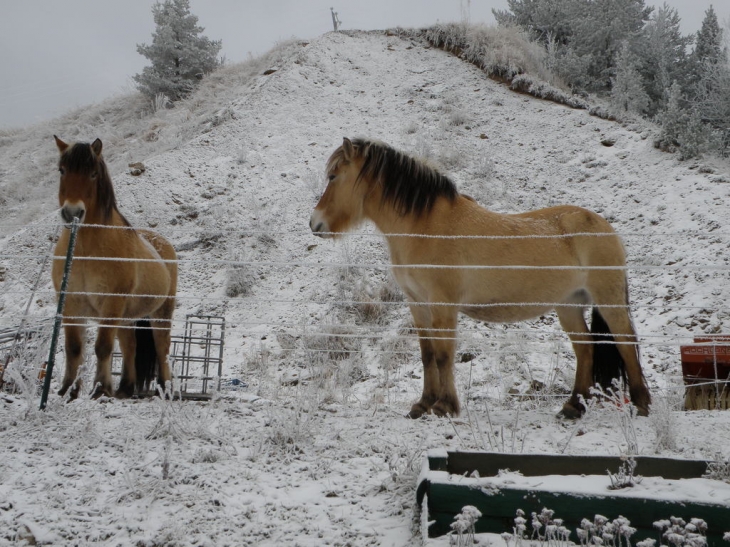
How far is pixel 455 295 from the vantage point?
4.69m

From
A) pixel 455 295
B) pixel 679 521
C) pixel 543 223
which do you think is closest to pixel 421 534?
pixel 679 521

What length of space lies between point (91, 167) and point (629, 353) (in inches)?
199

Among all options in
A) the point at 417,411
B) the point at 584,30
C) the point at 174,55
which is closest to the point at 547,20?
the point at 584,30

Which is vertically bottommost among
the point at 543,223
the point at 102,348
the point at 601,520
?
the point at 601,520

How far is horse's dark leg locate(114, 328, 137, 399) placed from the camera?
18.7 feet

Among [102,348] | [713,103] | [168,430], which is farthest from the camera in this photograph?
[713,103]

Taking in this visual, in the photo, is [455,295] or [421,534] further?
[455,295]

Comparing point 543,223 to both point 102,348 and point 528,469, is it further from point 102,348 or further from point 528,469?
point 102,348

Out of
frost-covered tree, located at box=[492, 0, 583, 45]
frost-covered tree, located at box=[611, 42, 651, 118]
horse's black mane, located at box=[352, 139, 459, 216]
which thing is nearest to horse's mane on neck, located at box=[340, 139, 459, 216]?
horse's black mane, located at box=[352, 139, 459, 216]

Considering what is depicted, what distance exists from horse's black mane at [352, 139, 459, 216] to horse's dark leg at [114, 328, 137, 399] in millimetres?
2986

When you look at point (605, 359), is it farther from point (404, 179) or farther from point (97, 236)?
point (97, 236)

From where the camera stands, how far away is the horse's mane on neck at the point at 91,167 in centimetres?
487

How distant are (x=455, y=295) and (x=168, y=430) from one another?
2446 millimetres

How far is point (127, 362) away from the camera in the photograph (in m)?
5.76
